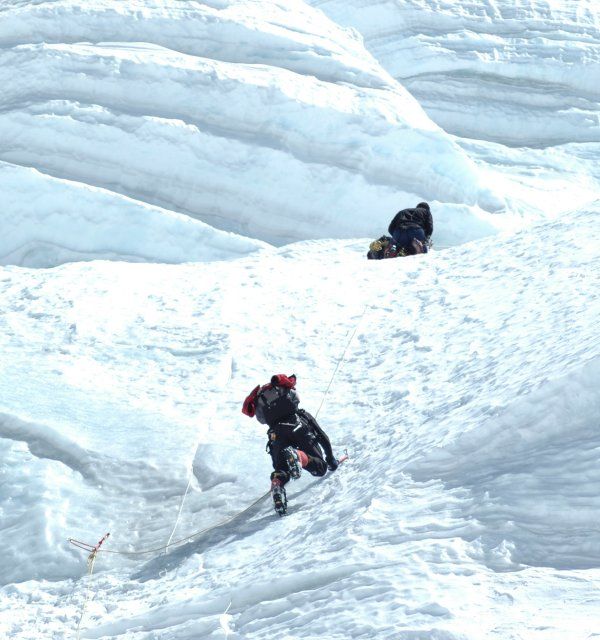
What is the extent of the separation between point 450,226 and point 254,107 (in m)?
3.54

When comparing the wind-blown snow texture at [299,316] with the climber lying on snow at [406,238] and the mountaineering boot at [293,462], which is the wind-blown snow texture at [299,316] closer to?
the mountaineering boot at [293,462]

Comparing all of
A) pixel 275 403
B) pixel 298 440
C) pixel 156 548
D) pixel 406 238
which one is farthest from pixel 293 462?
pixel 406 238

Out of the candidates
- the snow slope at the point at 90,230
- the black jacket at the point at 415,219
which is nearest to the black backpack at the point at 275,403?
the black jacket at the point at 415,219

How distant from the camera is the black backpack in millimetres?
7605

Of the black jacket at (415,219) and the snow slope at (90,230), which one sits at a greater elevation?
the black jacket at (415,219)

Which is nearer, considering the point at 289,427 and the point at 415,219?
the point at 289,427

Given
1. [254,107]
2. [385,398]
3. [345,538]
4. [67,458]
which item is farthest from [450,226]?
[345,538]

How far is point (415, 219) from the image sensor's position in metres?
12.8

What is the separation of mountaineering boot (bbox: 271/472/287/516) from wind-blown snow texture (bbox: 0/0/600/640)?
0.31 ft

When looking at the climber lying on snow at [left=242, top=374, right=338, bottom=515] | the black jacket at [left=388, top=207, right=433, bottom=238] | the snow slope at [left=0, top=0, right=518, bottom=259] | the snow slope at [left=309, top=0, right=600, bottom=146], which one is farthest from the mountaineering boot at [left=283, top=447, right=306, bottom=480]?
the snow slope at [left=309, top=0, right=600, bottom=146]

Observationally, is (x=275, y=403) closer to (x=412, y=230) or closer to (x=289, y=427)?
(x=289, y=427)

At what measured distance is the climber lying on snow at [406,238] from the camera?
1265 centimetres

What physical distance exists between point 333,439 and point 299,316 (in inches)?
106

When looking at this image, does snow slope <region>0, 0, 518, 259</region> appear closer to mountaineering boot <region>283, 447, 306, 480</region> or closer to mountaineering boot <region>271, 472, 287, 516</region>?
mountaineering boot <region>283, 447, 306, 480</region>
